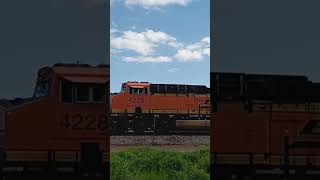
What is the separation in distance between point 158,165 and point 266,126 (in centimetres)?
254

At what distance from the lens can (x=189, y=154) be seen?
8461 millimetres

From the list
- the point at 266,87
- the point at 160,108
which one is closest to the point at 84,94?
the point at 266,87

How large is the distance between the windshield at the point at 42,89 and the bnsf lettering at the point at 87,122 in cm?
30

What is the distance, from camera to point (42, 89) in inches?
181

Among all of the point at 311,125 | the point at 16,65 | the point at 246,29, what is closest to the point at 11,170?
the point at 16,65

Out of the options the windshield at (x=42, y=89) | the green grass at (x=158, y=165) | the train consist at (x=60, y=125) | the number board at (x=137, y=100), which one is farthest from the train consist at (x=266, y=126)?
the number board at (x=137, y=100)

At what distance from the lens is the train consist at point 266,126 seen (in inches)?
192

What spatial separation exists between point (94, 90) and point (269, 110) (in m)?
1.81

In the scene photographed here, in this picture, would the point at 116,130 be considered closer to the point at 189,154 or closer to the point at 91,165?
the point at 189,154

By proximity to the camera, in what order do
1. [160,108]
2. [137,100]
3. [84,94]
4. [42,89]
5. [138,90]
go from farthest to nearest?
[138,90]
[137,100]
[160,108]
[84,94]
[42,89]

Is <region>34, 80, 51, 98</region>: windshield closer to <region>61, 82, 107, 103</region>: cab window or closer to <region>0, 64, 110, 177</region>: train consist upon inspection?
<region>0, 64, 110, 177</region>: train consist

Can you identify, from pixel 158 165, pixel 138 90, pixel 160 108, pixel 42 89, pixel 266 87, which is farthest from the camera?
pixel 138 90

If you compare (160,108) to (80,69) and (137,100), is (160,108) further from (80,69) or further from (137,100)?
(80,69)

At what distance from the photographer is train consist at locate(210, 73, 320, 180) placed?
488cm
